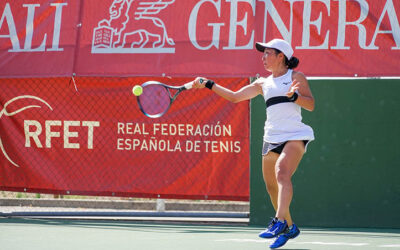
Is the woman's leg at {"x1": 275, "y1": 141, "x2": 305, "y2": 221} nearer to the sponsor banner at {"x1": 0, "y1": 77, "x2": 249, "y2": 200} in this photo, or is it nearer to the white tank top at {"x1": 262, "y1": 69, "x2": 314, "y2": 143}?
the white tank top at {"x1": 262, "y1": 69, "x2": 314, "y2": 143}

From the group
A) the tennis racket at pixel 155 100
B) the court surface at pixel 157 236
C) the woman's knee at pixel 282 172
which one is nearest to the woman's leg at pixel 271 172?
the woman's knee at pixel 282 172

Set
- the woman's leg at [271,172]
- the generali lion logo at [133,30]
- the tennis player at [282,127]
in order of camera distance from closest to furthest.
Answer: the tennis player at [282,127]
the woman's leg at [271,172]
the generali lion logo at [133,30]

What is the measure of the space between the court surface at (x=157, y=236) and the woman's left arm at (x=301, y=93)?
3.86 ft

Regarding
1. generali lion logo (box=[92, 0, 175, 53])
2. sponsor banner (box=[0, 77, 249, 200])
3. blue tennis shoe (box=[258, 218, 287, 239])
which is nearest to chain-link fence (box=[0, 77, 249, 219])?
sponsor banner (box=[0, 77, 249, 200])

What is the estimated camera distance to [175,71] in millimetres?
9258

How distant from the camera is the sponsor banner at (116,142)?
365 inches

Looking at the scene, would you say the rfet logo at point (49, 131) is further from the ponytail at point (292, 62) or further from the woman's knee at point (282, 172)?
the woman's knee at point (282, 172)

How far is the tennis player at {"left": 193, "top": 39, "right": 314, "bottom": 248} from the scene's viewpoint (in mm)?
6555

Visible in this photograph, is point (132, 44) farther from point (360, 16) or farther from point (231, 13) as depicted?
point (360, 16)

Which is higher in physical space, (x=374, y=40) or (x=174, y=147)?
(x=374, y=40)

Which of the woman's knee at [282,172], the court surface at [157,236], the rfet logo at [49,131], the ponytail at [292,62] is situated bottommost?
the court surface at [157,236]

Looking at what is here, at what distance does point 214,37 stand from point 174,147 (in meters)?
1.32

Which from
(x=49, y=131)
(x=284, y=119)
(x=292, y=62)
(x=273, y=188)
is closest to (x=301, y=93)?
(x=284, y=119)

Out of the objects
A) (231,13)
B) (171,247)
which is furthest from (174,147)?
(171,247)
